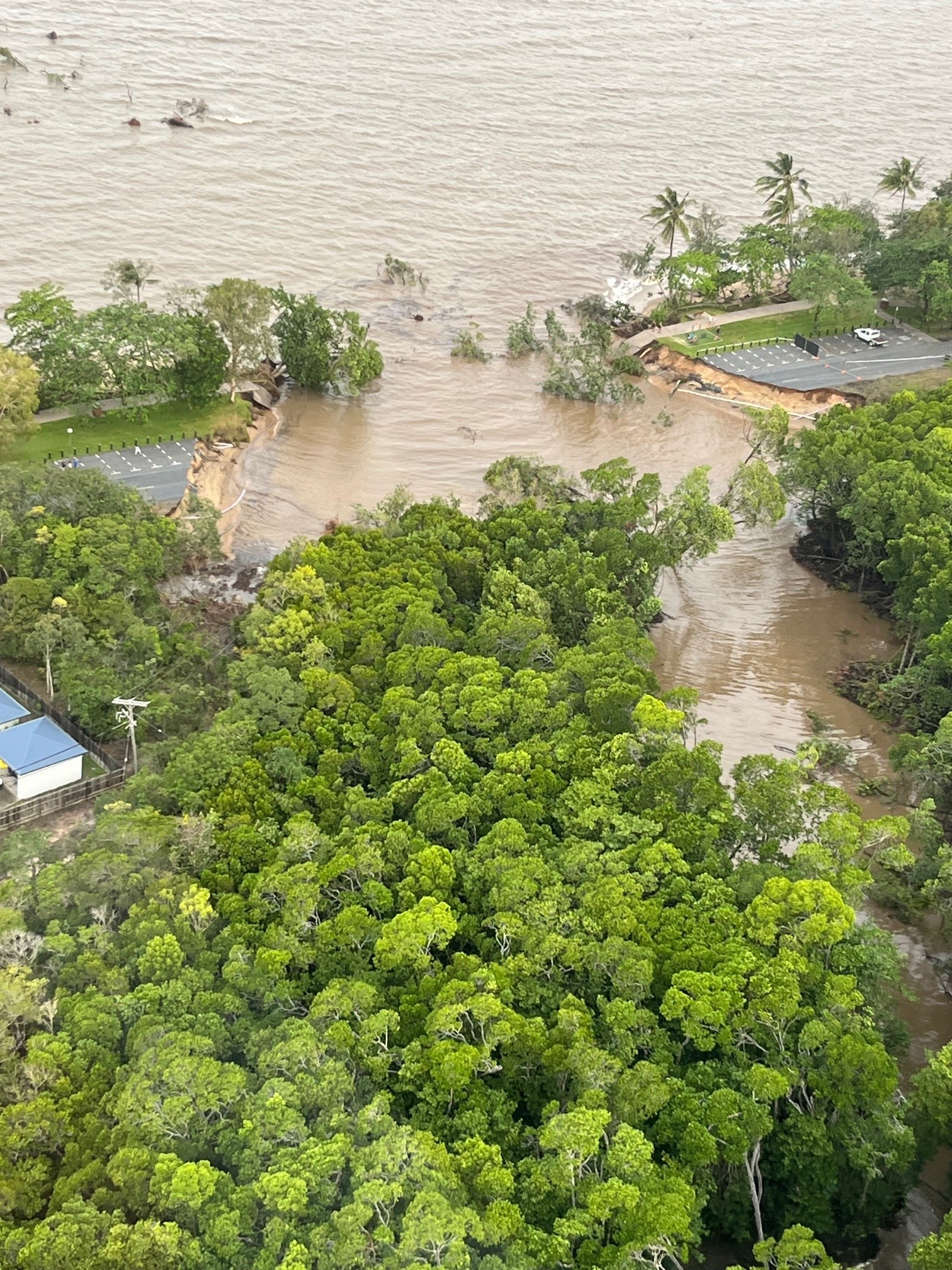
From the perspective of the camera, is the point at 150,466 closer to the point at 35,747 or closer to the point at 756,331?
the point at 35,747

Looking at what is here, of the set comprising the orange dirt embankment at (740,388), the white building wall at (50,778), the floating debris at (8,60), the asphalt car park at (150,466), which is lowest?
the white building wall at (50,778)

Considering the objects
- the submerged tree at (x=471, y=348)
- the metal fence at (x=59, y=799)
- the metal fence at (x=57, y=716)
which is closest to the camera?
the metal fence at (x=59, y=799)

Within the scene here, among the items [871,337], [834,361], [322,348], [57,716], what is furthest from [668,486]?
[57,716]

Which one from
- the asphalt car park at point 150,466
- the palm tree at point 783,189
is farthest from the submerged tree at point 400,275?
the asphalt car park at point 150,466

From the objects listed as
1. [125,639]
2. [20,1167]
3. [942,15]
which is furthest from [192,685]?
[942,15]

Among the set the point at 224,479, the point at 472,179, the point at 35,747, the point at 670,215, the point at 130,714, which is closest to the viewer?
the point at 130,714

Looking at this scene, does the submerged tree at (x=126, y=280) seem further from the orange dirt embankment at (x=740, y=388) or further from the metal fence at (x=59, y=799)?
the metal fence at (x=59, y=799)

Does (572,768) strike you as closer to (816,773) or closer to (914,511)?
(816,773)
